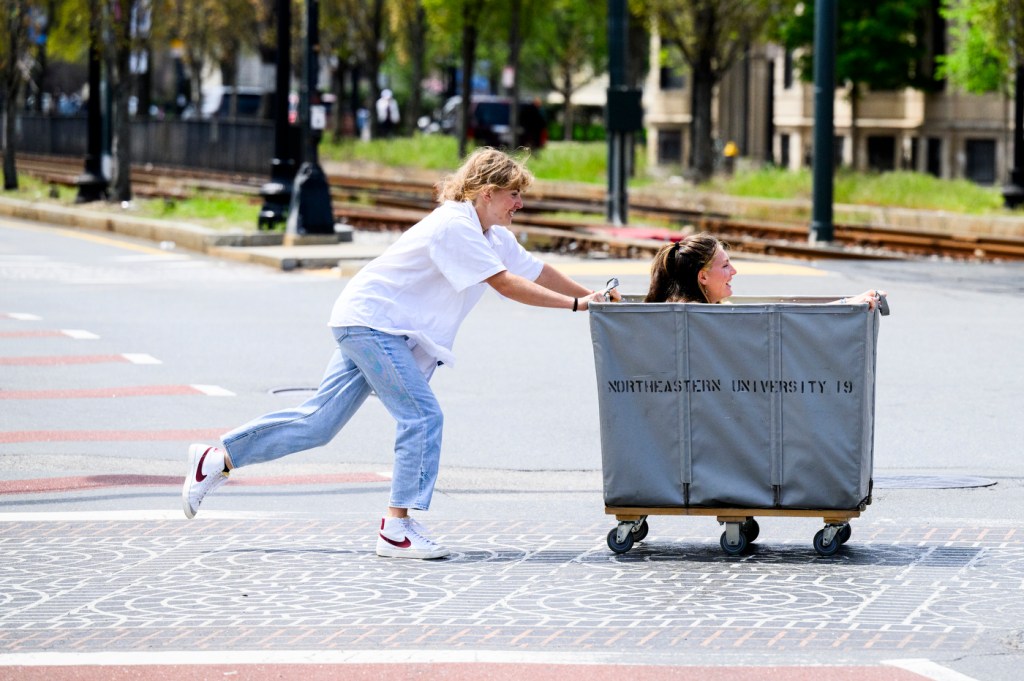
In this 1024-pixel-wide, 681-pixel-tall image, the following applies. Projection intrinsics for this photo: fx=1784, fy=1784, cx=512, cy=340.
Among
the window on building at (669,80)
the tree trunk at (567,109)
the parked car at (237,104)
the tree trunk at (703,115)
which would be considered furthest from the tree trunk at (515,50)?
the parked car at (237,104)

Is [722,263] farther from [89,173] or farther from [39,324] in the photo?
[89,173]

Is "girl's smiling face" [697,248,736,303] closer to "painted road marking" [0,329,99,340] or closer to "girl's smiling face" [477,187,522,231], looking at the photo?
"girl's smiling face" [477,187,522,231]

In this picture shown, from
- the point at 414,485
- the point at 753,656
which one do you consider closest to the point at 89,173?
the point at 414,485

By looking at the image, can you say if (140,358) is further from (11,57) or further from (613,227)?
(11,57)

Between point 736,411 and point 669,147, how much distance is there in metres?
47.1

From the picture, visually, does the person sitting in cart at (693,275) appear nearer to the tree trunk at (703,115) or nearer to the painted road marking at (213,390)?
the painted road marking at (213,390)

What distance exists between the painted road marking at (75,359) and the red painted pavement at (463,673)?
8.00 metres

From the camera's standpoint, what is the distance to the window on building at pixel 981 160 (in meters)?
41.8

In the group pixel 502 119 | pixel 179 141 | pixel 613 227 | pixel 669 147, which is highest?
pixel 502 119

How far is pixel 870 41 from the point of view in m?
41.1

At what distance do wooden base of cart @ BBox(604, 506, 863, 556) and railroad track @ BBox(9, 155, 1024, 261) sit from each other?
10.0 m

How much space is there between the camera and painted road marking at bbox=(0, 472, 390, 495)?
340 inches

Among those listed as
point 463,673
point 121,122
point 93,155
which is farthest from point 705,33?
point 463,673

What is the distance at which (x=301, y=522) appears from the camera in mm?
7867
